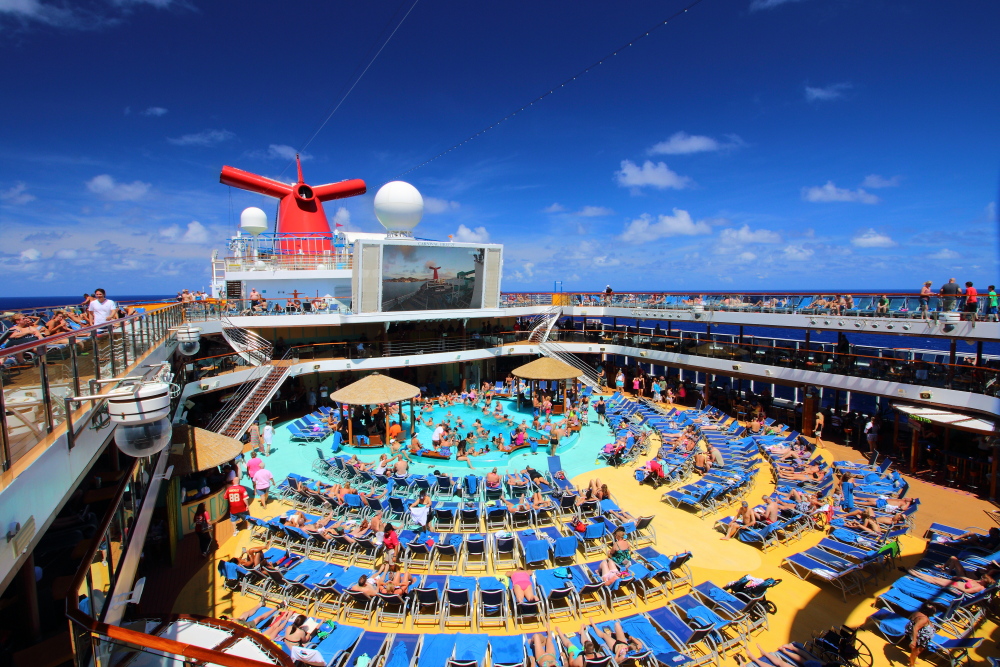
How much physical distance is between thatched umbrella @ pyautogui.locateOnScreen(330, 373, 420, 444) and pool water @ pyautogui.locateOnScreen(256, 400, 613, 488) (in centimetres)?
137

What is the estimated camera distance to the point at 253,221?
28000 millimetres

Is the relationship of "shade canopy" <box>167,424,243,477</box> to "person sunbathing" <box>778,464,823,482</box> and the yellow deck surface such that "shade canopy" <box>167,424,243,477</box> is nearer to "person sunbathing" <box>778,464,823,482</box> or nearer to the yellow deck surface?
the yellow deck surface

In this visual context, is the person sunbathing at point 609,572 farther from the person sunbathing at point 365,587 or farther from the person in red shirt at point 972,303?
the person in red shirt at point 972,303

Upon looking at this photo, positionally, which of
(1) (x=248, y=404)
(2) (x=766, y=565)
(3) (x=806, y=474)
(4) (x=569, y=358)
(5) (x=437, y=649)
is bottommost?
(2) (x=766, y=565)

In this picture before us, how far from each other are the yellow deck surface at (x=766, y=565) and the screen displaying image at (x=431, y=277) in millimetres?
11150

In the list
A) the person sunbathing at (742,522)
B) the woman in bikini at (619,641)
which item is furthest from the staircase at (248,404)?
the person sunbathing at (742,522)

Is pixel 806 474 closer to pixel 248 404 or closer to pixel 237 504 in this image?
pixel 237 504

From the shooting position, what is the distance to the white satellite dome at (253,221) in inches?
1091

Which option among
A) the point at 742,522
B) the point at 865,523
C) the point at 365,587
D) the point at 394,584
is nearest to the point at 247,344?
the point at 365,587

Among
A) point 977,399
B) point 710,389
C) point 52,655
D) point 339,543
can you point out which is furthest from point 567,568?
point 710,389

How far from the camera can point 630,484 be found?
39.9 feet

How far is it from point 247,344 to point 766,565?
17576 mm

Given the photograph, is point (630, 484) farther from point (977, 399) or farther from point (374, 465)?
point (977, 399)

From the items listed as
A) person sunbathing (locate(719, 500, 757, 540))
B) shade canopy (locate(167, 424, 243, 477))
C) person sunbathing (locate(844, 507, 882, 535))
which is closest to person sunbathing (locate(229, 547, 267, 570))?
shade canopy (locate(167, 424, 243, 477))
